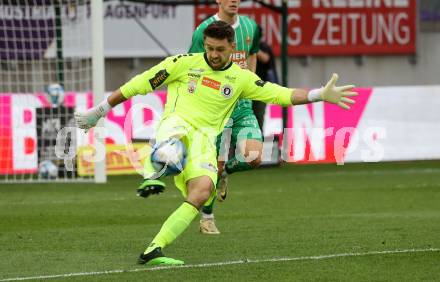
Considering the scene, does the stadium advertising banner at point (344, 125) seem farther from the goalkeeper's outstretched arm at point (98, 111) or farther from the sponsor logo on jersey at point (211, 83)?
the sponsor logo on jersey at point (211, 83)

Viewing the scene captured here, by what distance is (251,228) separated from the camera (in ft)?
37.0

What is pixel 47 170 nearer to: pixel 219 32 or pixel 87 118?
pixel 87 118

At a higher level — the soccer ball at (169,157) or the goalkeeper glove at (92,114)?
the goalkeeper glove at (92,114)

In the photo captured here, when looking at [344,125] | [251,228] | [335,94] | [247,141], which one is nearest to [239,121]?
[247,141]

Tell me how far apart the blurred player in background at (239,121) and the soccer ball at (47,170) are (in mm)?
6838

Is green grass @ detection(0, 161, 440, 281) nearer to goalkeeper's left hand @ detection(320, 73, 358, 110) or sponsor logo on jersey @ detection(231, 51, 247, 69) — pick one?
goalkeeper's left hand @ detection(320, 73, 358, 110)

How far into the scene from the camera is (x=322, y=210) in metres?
13.1

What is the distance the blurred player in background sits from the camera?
1084cm

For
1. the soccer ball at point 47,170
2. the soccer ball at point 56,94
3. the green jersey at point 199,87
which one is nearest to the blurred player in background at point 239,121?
the green jersey at point 199,87

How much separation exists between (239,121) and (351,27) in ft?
52.1

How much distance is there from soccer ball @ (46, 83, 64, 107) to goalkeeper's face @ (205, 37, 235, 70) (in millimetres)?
9244

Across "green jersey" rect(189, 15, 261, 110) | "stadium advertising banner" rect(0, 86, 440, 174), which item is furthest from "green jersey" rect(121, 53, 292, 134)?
"stadium advertising banner" rect(0, 86, 440, 174)

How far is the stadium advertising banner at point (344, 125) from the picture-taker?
19.5 m

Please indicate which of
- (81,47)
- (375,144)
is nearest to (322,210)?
(375,144)
